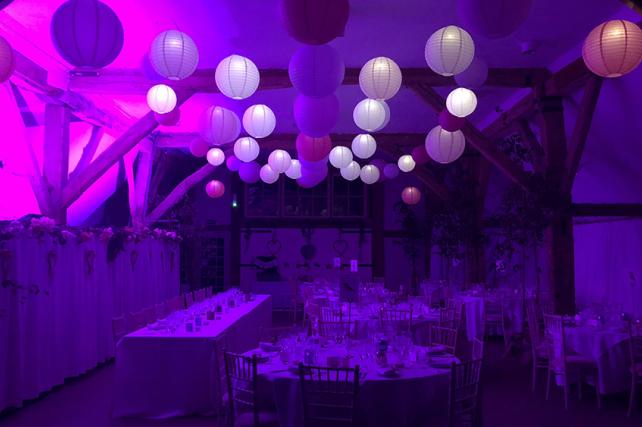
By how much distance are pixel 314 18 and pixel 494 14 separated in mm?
1069

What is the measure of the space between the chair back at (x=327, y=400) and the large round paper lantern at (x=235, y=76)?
2619 millimetres

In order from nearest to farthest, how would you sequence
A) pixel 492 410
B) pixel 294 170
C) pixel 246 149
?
pixel 492 410, pixel 246 149, pixel 294 170

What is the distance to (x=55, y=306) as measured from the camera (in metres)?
6.98

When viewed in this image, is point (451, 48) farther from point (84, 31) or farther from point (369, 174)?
point (369, 174)

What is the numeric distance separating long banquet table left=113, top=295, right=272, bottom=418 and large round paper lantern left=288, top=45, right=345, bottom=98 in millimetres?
2621

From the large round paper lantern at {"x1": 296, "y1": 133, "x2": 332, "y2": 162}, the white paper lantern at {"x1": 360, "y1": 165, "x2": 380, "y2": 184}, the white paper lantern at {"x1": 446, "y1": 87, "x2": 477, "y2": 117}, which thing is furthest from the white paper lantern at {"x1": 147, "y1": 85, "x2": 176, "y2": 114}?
the white paper lantern at {"x1": 360, "y1": 165, "x2": 380, "y2": 184}

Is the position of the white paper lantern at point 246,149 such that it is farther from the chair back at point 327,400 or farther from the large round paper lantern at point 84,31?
the chair back at point 327,400

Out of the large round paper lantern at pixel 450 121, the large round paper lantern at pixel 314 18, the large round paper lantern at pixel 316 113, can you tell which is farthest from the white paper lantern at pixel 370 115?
the large round paper lantern at pixel 314 18

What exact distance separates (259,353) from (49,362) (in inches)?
128

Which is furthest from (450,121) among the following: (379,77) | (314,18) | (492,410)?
(314,18)

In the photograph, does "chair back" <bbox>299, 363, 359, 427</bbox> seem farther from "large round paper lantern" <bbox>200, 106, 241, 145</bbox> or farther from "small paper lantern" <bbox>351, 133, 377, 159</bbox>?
"small paper lantern" <bbox>351, 133, 377, 159</bbox>

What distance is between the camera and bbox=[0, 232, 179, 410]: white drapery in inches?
241

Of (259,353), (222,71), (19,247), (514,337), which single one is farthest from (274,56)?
(514,337)

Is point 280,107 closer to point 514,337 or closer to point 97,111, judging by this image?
point 97,111
